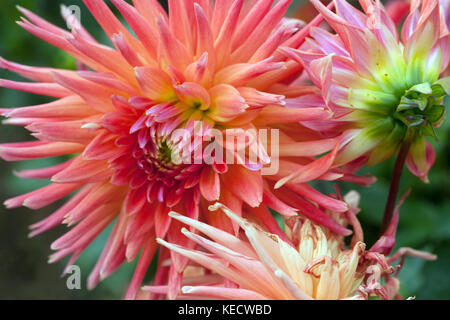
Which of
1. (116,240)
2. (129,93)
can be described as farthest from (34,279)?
(129,93)

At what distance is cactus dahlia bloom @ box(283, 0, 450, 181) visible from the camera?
500 millimetres

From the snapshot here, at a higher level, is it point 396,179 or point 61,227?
point 396,179

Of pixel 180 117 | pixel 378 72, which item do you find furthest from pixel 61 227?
pixel 378 72

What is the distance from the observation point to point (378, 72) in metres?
0.52

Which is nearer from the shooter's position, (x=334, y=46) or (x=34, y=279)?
(x=334, y=46)

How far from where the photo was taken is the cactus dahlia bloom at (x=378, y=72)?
500mm

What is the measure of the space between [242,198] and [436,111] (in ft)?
0.74

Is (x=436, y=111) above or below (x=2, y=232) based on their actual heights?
above

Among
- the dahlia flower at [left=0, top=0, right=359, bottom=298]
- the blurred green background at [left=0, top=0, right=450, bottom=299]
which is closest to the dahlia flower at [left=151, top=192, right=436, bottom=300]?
the dahlia flower at [left=0, top=0, right=359, bottom=298]

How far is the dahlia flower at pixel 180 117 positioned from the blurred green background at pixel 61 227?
246 millimetres

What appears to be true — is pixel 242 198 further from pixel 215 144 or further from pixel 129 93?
pixel 129 93

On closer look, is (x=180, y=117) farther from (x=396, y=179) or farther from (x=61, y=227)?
(x=61, y=227)

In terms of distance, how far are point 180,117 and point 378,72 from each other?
8.6 inches
